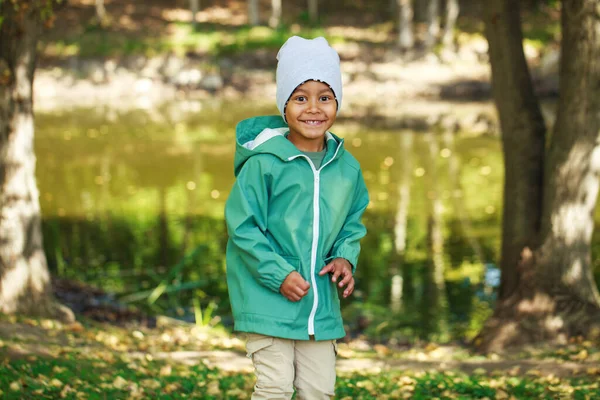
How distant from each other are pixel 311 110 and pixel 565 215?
3899 millimetres

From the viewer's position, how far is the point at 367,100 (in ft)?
99.6

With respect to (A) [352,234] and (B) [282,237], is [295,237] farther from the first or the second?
(A) [352,234]

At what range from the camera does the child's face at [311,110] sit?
3770mm

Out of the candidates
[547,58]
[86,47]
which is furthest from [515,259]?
[86,47]

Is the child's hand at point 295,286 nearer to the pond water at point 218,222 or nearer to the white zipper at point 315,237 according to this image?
the white zipper at point 315,237

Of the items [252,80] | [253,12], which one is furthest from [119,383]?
[253,12]

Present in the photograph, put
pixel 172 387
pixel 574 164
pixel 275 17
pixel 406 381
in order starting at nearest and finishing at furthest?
pixel 172 387
pixel 406 381
pixel 574 164
pixel 275 17

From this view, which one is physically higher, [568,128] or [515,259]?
[568,128]

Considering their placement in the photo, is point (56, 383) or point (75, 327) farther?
point (75, 327)

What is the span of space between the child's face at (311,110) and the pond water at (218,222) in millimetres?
5214

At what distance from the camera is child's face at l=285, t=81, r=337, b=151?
3.77m

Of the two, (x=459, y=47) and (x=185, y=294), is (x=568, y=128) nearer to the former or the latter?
(x=185, y=294)

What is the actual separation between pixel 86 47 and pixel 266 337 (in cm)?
3523

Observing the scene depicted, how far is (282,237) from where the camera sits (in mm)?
3695
